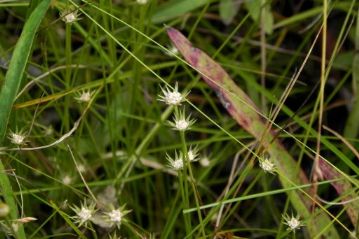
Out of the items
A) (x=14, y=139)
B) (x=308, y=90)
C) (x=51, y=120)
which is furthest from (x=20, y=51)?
(x=308, y=90)

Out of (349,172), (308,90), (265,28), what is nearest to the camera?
(349,172)

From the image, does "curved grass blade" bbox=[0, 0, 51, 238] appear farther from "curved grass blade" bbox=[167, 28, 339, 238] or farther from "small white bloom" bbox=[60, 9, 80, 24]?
"curved grass blade" bbox=[167, 28, 339, 238]

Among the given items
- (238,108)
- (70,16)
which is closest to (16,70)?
(70,16)

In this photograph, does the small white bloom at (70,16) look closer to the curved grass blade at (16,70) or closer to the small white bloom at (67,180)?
the curved grass blade at (16,70)

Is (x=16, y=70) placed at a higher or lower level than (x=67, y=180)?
higher

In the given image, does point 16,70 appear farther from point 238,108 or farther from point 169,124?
point 238,108

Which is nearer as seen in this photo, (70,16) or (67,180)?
(70,16)

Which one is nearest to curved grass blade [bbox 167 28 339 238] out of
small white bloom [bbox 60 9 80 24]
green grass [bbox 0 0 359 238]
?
green grass [bbox 0 0 359 238]

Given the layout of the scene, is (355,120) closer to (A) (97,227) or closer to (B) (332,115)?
(B) (332,115)

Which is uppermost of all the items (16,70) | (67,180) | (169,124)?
(16,70)

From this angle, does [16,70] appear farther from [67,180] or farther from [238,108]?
[238,108]
